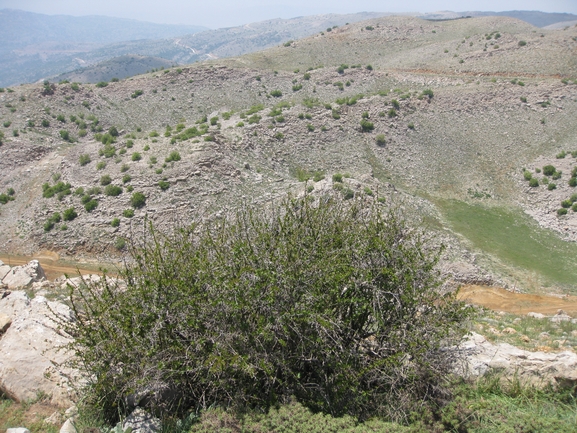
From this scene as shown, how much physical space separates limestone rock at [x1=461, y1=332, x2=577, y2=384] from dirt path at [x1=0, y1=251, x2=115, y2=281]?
Answer: 2024cm

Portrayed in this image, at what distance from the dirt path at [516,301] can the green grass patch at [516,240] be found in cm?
196

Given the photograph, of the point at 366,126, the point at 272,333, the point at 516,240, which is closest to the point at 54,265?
the point at 272,333

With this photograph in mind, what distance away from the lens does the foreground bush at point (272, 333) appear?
26.2ft

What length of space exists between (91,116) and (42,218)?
25.6 m

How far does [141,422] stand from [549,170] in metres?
37.5

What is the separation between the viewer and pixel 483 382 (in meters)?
9.52

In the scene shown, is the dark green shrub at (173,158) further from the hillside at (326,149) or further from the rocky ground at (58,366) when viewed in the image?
the rocky ground at (58,366)

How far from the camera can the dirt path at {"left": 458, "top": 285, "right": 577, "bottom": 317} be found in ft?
67.2

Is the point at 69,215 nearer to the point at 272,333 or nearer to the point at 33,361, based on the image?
the point at 33,361

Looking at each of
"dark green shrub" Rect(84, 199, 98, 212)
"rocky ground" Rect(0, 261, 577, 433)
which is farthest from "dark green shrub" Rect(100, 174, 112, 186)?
"rocky ground" Rect(0, 261, 577, 433)

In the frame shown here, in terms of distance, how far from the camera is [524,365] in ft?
33.4

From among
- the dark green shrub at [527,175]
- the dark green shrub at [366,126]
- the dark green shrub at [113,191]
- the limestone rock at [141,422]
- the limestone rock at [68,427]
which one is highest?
the dark green shrub at [366,126]

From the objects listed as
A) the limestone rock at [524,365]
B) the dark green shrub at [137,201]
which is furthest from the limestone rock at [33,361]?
the dark green shrub at [137,201]

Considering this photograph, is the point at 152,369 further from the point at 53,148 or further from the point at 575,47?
the point at 575,47
